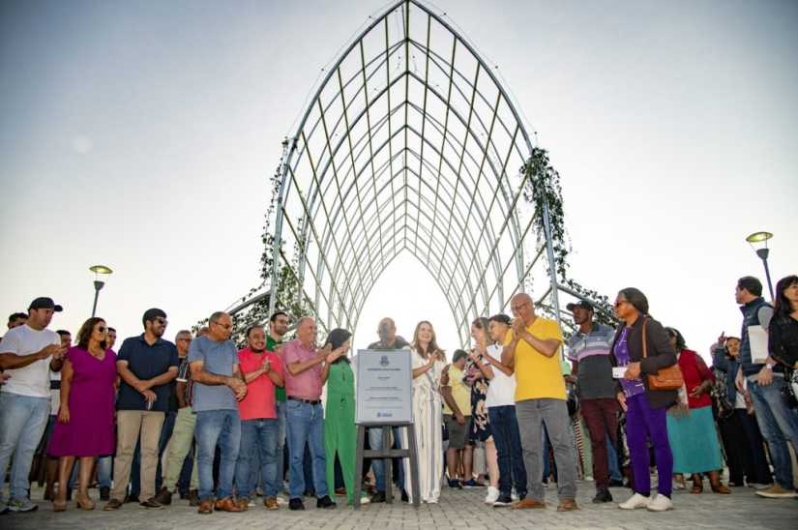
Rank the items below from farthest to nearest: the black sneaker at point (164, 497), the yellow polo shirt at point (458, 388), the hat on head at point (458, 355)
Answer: the hat on head at point (458, 355) → the yellow polo shirt at point (458, 388) → the black sneaker at point (164, 497)

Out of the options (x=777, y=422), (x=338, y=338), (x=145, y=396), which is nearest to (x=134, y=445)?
(x=145, y=396)

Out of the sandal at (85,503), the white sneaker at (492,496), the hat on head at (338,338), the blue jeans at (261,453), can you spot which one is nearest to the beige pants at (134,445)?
the sandal at (85,503)

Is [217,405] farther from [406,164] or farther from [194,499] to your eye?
[406,164]

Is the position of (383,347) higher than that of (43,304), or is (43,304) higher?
(43,304)

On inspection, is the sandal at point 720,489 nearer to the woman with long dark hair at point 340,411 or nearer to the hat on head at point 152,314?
the woman with long dark hair at point 340,411

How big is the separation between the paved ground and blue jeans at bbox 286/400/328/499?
0.26 meters

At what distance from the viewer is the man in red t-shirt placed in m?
6.02

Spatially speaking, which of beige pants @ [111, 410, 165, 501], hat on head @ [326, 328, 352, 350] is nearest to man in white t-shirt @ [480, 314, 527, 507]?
hat on head @ [326, 328, 352, 350]

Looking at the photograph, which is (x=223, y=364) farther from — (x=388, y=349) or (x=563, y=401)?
(x=563, y=401)

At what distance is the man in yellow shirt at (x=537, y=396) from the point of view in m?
5.28

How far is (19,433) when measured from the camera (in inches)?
224

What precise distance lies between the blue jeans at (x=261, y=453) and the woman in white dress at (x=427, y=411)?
1.56 metres

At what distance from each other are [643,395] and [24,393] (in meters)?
6.38

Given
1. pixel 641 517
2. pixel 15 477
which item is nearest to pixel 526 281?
pixel 641 517
